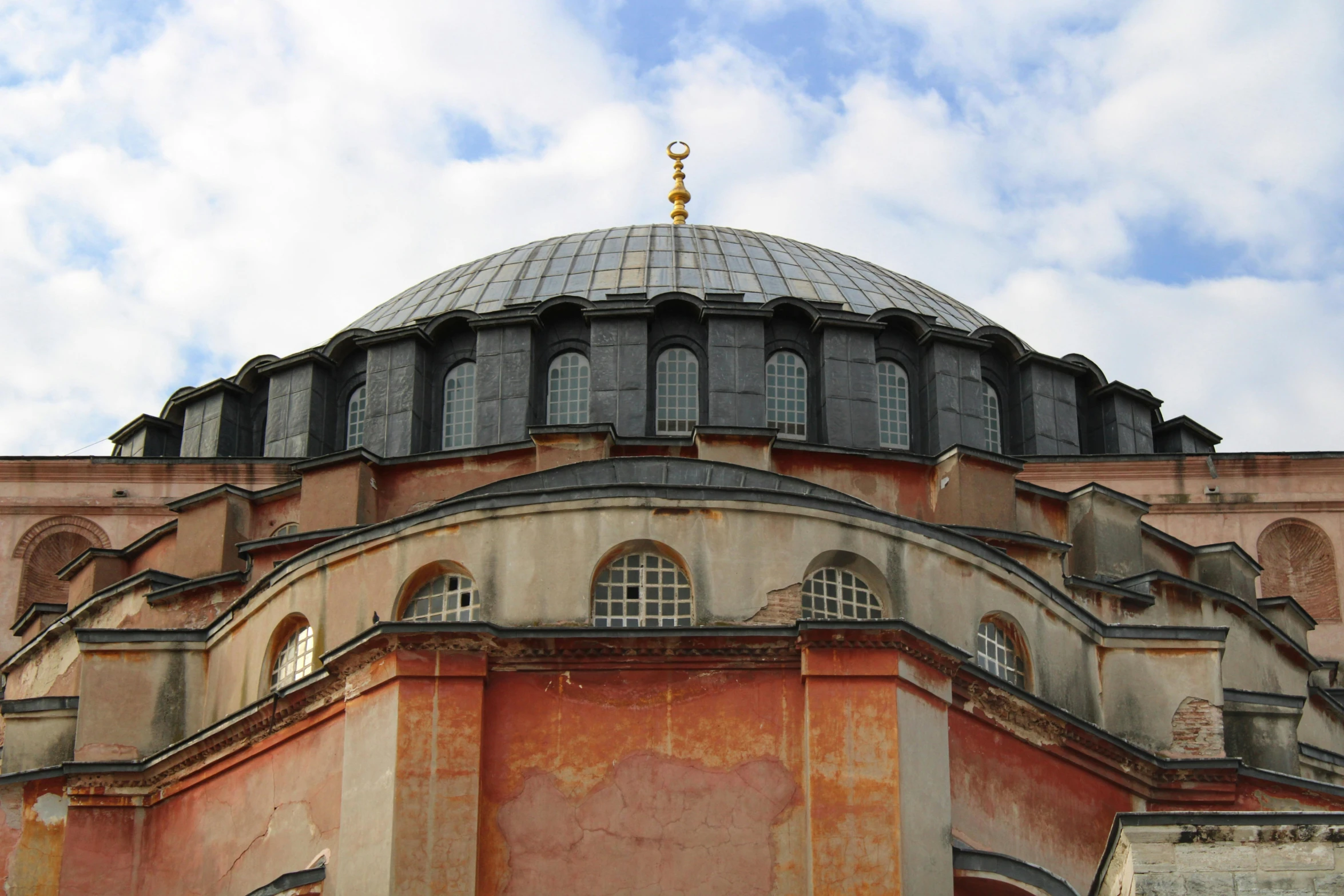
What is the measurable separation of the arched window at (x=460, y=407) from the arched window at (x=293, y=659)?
788cm

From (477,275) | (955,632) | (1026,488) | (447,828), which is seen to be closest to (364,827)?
(447,828)

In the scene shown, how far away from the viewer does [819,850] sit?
20578 millimetres

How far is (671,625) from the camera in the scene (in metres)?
22.2

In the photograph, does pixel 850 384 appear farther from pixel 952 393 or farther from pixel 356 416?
pixel 356 416

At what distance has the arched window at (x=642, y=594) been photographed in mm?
22359

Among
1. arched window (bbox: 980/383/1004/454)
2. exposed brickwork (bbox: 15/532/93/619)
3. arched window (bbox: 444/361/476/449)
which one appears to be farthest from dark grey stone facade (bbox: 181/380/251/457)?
arched window (bbox: 980/383/1004/454)

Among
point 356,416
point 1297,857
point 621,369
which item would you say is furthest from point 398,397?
point 1297,857

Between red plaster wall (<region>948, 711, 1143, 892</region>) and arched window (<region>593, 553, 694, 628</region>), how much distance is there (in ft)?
9.71

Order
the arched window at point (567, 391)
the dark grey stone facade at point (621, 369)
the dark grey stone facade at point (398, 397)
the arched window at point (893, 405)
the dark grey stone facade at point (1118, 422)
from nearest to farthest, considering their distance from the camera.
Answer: the dark grey stone facade at point (621, 369), the arched window at point (567, 391), the dark grey stone facade at point (398, 397), the arched window at point (893, 405), the dark grey stone facade at point (1118, 422)

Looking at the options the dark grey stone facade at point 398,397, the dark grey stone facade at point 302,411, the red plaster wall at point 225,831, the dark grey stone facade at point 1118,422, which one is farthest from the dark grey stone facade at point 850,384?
the red plaster wall at point 225,831

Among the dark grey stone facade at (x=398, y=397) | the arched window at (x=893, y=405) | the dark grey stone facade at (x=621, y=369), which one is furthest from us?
the arched window at (x=893, y=405)

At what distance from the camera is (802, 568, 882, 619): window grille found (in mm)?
22688

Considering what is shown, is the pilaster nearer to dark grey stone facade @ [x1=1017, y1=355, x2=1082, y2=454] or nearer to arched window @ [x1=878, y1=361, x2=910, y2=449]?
arched window @ [x1=878, y1=361, x2=910, y2=449]

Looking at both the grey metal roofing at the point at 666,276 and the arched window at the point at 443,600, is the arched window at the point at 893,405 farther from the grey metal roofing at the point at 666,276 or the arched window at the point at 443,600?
the arched window at the point at 443,600
